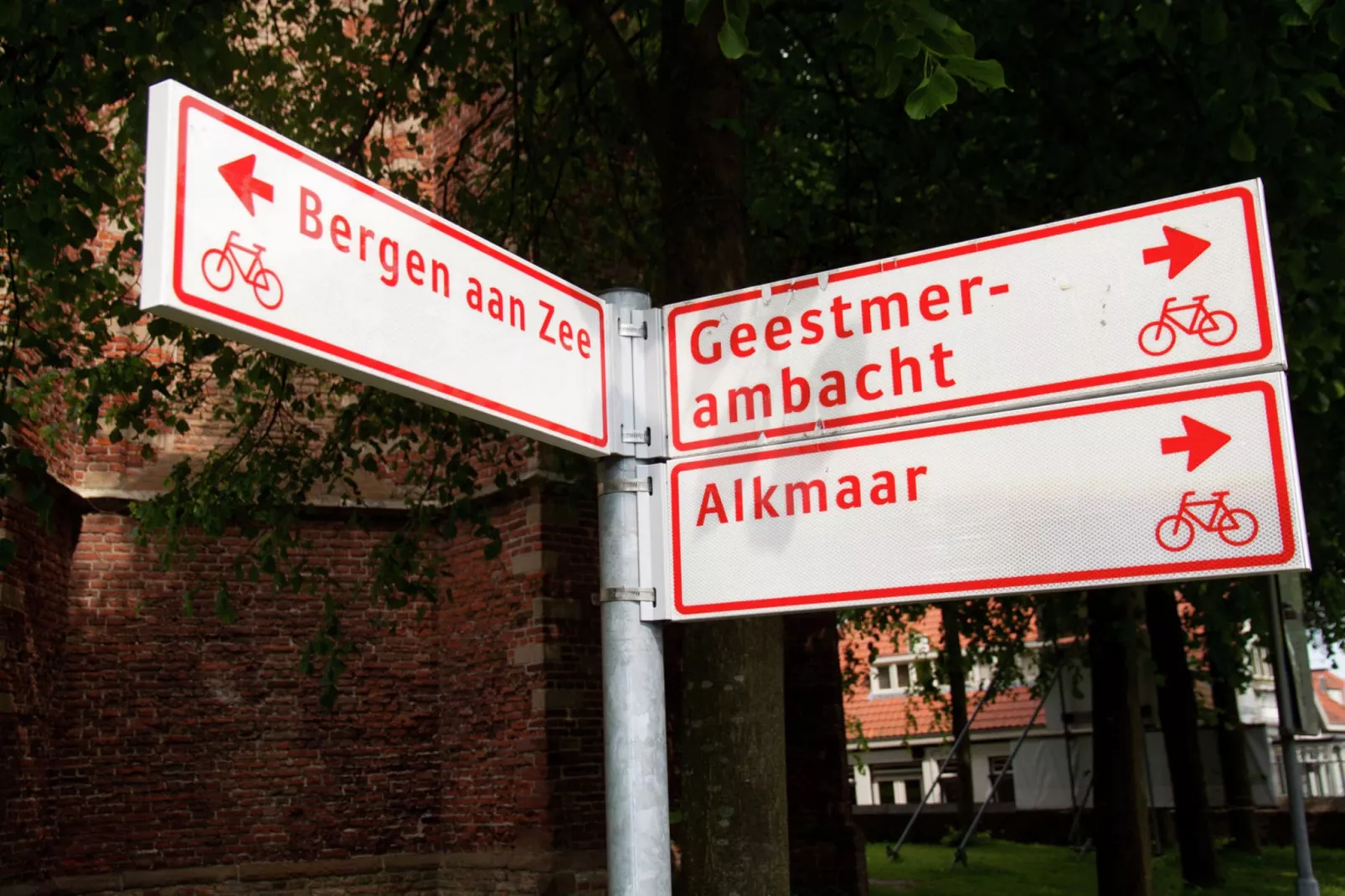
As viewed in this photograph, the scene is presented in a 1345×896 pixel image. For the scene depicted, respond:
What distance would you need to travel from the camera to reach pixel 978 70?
12.1 feet

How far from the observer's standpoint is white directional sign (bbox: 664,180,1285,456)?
217 cm

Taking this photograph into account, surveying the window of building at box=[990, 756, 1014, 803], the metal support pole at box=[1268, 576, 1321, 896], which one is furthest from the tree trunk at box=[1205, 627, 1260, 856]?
the window of building at box=[990, 756, 1014, 803]

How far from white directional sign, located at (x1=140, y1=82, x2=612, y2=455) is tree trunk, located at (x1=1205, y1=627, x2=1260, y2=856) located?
20.0m

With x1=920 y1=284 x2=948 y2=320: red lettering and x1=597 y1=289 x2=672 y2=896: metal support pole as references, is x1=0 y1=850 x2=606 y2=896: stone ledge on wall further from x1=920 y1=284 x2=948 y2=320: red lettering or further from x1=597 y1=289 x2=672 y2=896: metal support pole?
x1=920 y1=284 x2=948 y2=320: red lettering

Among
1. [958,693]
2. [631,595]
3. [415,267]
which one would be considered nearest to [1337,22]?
[631,595]

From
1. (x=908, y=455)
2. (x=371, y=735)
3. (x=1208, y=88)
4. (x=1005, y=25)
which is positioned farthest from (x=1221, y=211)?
(x=371, y=735)

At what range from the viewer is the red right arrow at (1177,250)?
2201mm

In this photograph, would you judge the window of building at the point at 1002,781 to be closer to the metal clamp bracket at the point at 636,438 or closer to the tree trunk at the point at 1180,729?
the tree trunk at the point at 1180,729

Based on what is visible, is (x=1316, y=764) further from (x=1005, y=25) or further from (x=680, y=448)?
(x=680, y=448)

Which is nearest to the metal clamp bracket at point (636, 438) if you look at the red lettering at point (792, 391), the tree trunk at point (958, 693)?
the red lettering at point (792, 391)

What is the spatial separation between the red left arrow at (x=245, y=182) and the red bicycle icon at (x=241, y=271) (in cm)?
6

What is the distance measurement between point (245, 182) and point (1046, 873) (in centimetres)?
1907

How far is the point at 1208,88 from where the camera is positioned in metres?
7.09

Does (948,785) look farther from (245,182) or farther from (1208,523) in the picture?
(245,182)
